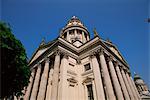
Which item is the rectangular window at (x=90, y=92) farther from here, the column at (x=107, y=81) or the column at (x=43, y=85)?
the column at (x=43, y=85)

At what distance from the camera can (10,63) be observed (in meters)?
12.3

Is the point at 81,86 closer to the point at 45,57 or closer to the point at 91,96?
the point at 91,96

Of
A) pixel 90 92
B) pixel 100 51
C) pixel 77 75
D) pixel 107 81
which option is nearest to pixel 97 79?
pixel 107 81

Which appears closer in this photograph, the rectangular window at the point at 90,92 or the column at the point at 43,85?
Answer: the column at the point at 43,85

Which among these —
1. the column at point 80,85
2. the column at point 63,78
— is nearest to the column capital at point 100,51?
the column at point 80,85

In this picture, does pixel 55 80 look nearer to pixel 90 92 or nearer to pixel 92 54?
pixel 90 92

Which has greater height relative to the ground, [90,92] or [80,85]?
[80,85]

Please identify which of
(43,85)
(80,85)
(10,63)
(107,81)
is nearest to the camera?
(10,63)

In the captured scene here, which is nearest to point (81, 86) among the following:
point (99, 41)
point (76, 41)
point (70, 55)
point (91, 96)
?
point (91, 96)

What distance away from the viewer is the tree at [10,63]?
11.8 m

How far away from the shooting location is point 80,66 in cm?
2733

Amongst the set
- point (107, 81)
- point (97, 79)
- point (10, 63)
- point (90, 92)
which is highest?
point (97, 79)

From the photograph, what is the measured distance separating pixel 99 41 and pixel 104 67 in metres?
5.11

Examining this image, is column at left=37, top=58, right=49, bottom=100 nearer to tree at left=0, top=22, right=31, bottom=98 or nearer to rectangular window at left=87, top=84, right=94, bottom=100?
rectangular window at left=87, top=84, right=94, bottom=100
